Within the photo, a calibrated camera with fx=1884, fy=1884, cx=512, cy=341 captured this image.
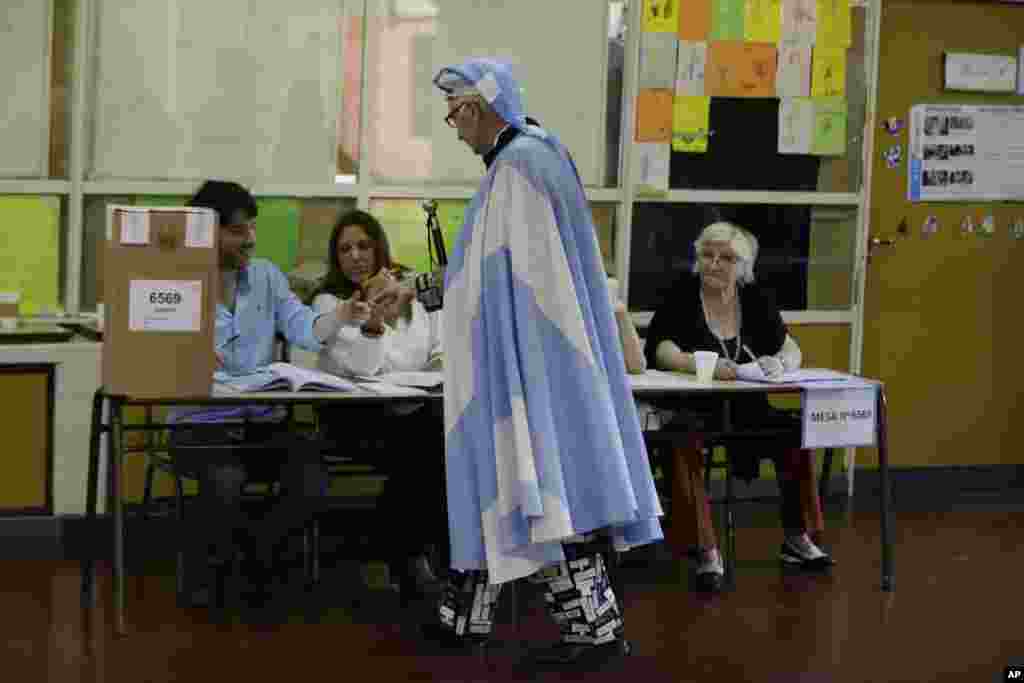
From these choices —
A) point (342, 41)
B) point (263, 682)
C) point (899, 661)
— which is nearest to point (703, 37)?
point (342, 41)

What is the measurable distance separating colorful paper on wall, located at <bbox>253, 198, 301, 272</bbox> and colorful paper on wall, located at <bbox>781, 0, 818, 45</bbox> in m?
2.17

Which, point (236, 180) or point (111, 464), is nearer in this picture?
point (111, 464)

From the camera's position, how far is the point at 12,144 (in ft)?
22.0

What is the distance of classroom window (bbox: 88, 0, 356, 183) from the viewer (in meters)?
6.81

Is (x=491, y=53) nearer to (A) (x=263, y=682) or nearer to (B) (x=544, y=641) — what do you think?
(B) (x=544, y=641)

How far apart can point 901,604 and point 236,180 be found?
284 centimetres

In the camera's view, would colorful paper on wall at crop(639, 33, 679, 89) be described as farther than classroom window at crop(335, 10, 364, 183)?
Yes

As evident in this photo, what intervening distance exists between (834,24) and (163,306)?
3501 mm

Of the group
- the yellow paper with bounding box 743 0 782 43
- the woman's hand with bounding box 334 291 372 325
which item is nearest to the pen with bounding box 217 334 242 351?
the woman's hand with bounding box 334 291 372 325

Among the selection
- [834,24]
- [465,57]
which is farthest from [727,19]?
[465,57]

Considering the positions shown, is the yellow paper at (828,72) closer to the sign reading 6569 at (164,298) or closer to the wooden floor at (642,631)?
the wooden floor at (642,631)

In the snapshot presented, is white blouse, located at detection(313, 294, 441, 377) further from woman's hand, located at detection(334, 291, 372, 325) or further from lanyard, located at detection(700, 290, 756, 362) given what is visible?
lanyard, located at detection(700, 290, 756, 362)

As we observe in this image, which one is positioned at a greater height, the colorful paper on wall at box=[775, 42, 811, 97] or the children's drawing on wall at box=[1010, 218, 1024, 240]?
the colorful paper on wall at box=[775, 42, 811, 97]

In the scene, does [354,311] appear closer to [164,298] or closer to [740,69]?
[164,298]
